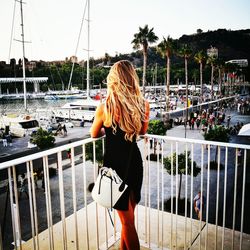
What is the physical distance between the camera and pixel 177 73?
11700cm

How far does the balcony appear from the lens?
2.30 metres

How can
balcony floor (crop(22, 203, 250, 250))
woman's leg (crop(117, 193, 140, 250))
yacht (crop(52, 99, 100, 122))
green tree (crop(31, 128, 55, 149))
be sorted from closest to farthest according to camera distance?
1. woman's leg (crop(117, 193, 140, 250))
2. balcony floor (crop(22, 203, 250, 250))
3. green tree (crop(31, 128, 55, 149))
4. yacht (crop(52, 99, 100, 122))

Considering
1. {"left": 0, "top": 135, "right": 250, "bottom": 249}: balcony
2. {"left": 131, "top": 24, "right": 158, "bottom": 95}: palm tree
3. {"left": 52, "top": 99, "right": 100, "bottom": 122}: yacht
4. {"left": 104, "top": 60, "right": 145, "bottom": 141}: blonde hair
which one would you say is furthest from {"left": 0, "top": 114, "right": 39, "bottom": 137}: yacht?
{"left": 104, "top": 60, "right": 145, "bottom": 141}: blonde hair

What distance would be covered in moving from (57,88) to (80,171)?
105 meters

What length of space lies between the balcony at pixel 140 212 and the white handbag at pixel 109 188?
0.39m

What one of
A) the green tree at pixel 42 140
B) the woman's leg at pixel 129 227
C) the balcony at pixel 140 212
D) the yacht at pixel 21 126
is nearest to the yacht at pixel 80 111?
the yacht at pixel 21 126

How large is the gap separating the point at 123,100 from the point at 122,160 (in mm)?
512

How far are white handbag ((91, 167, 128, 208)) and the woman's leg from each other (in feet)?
A: 0.71

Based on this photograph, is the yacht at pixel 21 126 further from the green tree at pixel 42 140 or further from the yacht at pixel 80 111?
the green tree at pixel 42 140

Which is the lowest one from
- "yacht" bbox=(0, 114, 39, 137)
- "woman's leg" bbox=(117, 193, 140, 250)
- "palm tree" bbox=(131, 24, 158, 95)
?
"yacht" bbox=(0, 114, 39, 137)

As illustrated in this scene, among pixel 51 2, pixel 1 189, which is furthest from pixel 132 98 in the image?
pixel 51 2

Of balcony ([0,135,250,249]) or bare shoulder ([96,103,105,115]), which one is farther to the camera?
balcony ([0,135,250,249])

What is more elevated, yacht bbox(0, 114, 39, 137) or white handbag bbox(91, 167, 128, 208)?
white handbag bbox(91, 167, 128, 208)

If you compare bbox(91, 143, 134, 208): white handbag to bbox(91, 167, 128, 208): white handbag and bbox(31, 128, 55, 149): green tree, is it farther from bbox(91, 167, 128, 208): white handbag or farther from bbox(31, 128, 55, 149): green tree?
bbox(31, 128, 55, 149): green tree
